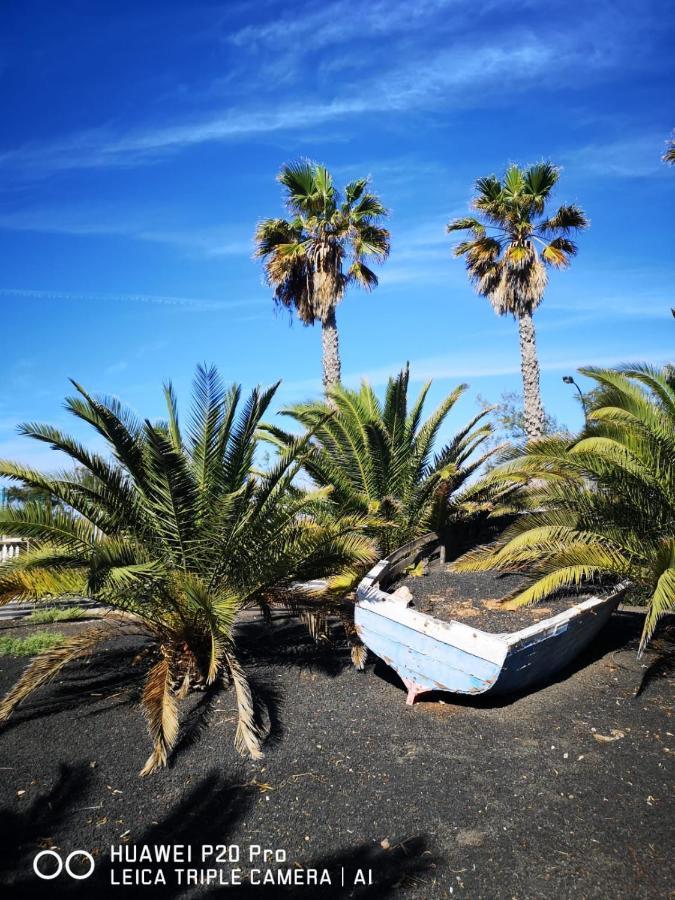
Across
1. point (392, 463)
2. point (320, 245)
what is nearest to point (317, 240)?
point (320, 245)

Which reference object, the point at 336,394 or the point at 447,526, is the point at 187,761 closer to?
the point at 447,526

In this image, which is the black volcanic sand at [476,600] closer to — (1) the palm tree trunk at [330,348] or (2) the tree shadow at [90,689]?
(2) the tree shadow at [90,689]

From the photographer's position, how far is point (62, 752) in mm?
5582

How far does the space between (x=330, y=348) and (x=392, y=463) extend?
304 inches

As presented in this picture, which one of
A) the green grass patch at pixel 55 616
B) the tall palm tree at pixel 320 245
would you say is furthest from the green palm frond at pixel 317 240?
the green grass patch at pixel 55 616

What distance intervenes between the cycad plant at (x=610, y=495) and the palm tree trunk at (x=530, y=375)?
10402 mm

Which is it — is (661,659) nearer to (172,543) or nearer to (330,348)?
(172,543)

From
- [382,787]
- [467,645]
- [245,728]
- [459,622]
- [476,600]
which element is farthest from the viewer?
[476,600]

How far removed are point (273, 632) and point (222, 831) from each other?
16.5 feet

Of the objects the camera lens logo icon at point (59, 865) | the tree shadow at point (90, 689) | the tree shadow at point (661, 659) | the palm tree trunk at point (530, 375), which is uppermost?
the palm tree trunk at point (530, 375)

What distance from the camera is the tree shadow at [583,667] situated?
21.4ft

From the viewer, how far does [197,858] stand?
407 cm

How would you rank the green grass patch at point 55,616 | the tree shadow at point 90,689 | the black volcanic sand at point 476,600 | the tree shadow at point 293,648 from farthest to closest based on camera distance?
the green grass patch at point 55,616
the tree shadow at point 293,648
the black volcanic sand at point 476,600
the tree shadow at point 90,689

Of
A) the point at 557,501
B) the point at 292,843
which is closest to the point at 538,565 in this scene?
the point at 557,501
